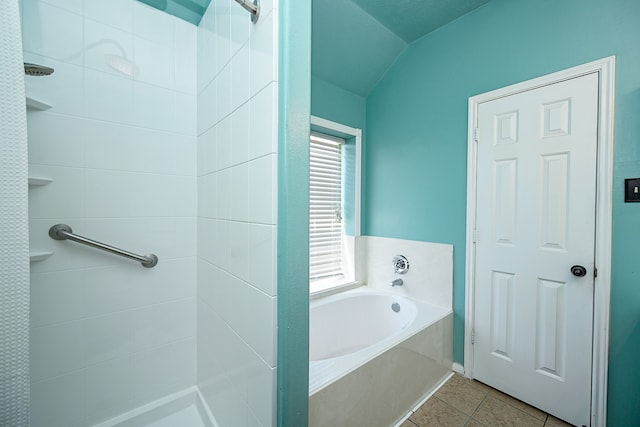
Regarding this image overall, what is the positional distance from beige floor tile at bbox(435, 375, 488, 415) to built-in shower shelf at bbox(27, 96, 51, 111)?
2533 millimetres

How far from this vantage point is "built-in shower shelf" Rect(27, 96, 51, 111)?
93 centimetres

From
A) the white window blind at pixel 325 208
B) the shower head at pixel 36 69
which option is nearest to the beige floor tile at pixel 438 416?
the white window blind at pixel 325 208

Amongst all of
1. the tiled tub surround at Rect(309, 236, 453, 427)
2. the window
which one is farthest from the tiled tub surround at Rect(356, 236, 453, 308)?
the window

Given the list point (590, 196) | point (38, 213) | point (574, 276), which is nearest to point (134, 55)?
point (38, 213)

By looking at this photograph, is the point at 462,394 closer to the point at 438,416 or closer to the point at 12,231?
the point at 438,416

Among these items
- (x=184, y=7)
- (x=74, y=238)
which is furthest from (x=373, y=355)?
(x=184, y=7)

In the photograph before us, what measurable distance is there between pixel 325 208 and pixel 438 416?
1.66 meters

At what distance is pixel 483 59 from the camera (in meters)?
1.70

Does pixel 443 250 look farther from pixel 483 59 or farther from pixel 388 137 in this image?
pixel 483 59

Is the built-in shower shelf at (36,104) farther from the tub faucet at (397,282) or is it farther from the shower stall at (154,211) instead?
the tub faucet at (397,282)

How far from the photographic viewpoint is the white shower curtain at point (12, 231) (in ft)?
2.05

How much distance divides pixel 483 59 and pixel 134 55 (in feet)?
6.96

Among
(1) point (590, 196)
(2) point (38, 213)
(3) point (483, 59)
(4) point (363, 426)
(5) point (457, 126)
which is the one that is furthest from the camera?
(5) point (457, 126)

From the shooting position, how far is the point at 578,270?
1346 mm
